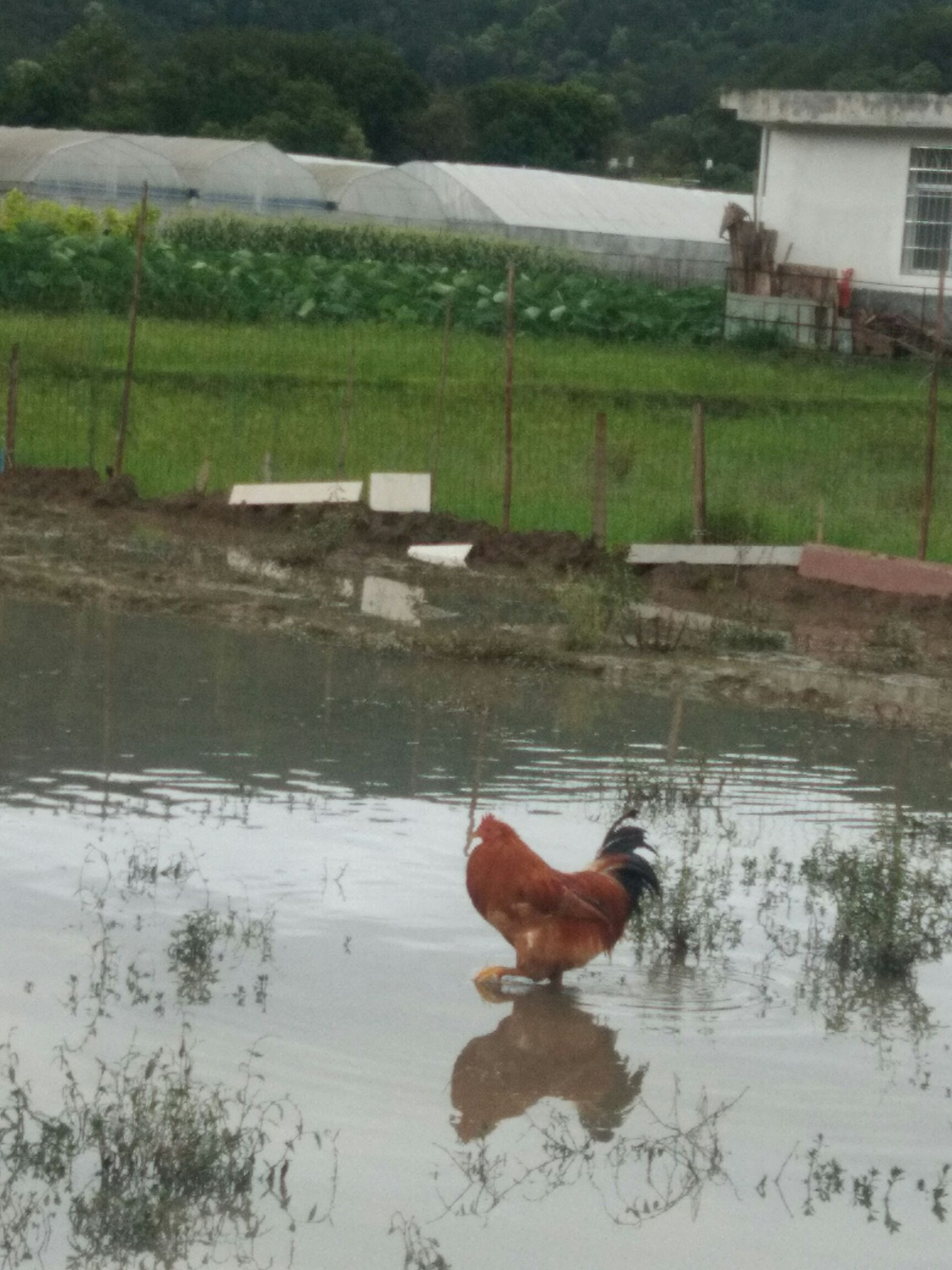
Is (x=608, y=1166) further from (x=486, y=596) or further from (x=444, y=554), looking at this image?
(x=444, y=554)

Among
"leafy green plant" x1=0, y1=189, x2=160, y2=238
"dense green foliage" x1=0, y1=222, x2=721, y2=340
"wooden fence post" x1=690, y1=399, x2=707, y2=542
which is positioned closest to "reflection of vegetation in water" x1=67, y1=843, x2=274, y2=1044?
"wooden fence post" x1=690, y1=399, x2=707, y2=542

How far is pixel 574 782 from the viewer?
9.39 meters

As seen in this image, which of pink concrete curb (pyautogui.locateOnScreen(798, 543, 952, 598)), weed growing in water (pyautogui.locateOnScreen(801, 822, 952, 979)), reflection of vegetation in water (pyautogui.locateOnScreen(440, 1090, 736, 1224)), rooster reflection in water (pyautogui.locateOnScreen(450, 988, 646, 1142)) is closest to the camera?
reflection of vegetation in water (pyautogui.locateOnScreen(440, 1090, 736, 1224))

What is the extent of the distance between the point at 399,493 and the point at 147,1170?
11.2 meters

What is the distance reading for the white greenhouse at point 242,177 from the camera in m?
43.9

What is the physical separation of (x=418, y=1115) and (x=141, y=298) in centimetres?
2604

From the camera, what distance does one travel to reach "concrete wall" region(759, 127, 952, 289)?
2930 cm

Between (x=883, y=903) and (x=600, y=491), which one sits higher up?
(x=600, y=491)

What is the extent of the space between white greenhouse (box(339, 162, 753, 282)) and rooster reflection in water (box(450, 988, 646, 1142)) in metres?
36.6

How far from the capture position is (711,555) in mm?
14539

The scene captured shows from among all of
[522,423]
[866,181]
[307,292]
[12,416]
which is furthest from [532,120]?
[12,416]

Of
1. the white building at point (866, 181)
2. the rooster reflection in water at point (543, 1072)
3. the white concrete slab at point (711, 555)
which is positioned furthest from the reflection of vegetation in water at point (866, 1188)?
the white building at point (866, 181)

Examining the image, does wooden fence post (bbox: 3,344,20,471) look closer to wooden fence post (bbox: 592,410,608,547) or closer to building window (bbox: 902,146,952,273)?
wooden fence post (bbox: 592,410,608,547)

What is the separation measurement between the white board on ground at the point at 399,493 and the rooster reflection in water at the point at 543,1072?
374 inches
